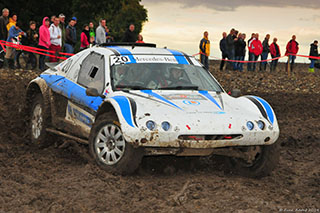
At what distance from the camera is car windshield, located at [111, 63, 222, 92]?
7988 mm

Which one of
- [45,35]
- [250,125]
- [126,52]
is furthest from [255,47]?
[250,125]

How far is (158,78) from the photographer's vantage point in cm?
813

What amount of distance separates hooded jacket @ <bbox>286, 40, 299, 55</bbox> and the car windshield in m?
19.5

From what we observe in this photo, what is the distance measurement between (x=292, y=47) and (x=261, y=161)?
20.6 meters

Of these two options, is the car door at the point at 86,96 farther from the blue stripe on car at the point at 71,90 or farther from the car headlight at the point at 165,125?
the car headlight at the point at 165,125

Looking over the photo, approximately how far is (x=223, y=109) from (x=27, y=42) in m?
14.0

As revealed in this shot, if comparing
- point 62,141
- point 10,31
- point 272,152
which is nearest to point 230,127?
point 272,152

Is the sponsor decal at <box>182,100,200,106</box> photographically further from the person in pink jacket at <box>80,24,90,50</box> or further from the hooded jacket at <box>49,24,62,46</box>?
the person in pink jacket at <box>80,24,90,50</box>

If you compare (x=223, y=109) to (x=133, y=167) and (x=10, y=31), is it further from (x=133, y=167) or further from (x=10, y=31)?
(x=10, y=31)

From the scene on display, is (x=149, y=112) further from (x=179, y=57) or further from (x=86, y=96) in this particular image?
(x=179, y=57)

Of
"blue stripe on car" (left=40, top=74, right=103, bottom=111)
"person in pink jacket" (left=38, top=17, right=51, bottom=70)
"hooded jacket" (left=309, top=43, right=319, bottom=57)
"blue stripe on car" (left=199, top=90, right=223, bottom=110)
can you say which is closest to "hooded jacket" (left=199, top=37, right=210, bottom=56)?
"person in pink jacket" (left=38, top=17, right=51, bottom=70)

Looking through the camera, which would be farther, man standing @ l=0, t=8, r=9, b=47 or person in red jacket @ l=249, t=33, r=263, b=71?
person in red jacket @ l=249, t=33, r=263, b=71

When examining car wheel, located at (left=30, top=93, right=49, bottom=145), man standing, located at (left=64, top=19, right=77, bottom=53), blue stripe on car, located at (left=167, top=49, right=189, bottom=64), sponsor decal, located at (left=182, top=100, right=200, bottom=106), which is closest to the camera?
sponsor decal, located at (left=182, top=100, right=200, bottom=106)

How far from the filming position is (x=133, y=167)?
276 inches
